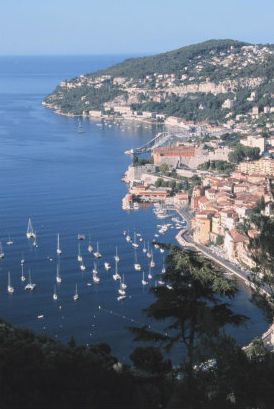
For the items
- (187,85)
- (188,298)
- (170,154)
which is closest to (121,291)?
(188,298)

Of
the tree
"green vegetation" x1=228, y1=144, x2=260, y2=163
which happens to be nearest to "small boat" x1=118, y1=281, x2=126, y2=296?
the tree

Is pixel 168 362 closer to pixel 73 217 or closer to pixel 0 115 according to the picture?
pixel 73 217

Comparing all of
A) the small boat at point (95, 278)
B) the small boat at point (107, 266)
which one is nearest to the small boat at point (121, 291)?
the small boat at point (95, 278)

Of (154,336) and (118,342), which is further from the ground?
(154,336)

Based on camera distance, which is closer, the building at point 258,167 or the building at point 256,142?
the building at point 258,167

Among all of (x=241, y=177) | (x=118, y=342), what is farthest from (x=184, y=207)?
(x=118, y=342)

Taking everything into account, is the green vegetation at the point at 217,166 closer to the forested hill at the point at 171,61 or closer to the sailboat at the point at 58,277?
the sailboat at the point at 58,277

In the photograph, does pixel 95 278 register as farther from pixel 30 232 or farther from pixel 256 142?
pixel 256 142
